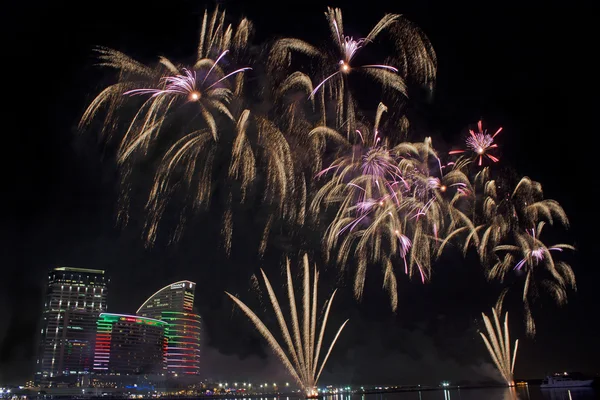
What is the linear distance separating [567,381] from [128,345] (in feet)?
469

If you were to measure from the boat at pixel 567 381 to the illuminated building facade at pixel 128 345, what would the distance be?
135614 mm

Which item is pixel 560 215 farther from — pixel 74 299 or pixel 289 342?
pixel 74 299

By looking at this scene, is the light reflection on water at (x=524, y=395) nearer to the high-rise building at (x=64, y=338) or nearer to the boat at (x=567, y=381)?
the boat at (x=567, y=381)

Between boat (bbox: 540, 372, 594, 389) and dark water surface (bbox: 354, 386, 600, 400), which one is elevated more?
boat (bbox: 540, 372, 594, 389)

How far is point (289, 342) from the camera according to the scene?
3434 centimetres

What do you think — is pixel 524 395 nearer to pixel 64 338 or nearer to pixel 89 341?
pixel 89 341

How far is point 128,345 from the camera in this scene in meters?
183

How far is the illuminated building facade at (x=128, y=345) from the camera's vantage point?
175125mm

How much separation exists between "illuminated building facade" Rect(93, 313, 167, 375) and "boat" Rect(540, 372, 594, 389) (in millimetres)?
135614

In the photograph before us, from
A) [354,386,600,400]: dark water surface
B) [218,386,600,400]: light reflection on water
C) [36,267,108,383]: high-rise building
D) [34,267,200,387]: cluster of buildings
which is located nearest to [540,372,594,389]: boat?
[218,386,600,400]: light reflection on water

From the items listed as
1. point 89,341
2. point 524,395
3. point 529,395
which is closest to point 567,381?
point 524,395

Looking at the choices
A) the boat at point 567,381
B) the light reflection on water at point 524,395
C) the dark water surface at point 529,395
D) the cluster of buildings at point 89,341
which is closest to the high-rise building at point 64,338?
the cluster of buildings at point 89,341

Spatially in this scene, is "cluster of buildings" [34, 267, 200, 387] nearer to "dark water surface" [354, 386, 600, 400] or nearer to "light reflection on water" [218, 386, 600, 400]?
"light reflection on water" [218, 386, 600, 400]

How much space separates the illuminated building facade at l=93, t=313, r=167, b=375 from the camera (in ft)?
575
